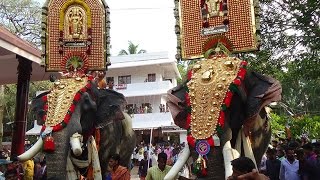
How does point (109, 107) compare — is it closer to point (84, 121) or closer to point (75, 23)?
point (84, 121)

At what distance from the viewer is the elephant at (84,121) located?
544cm

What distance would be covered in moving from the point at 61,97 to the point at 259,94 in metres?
2.44

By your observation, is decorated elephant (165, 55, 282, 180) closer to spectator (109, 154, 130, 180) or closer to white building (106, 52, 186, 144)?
spectator (109, 154, 130, 180)

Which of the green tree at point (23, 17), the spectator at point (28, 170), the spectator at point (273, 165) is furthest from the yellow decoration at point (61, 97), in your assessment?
the green tree at point (23, 17)

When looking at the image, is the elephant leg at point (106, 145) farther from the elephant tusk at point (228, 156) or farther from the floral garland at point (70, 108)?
the elephant tusk at point (228, 156)

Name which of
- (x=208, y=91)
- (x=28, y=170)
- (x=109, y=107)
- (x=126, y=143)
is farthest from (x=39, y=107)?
(x=208, y=91)

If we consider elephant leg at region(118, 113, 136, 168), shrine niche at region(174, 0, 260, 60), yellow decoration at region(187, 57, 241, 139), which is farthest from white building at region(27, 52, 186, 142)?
yellow decoration at region(187, 57, 241, 139)

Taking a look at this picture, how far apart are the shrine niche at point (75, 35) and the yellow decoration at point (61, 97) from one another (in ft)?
1.85

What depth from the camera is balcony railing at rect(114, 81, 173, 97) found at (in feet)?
89.4

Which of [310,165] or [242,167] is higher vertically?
[242,167]

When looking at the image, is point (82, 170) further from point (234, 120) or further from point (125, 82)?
point (125, 82)

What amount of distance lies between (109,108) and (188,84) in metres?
1.79

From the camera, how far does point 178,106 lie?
509cm

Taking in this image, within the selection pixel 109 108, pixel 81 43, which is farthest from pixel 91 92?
pixel 81 43
